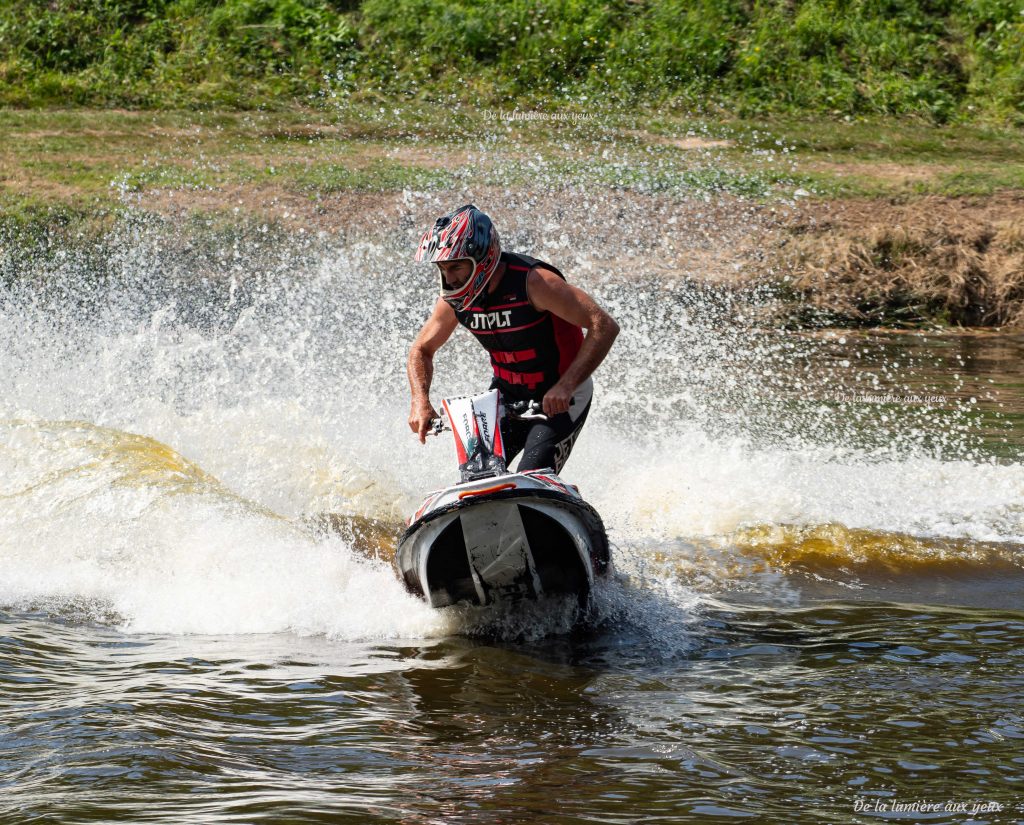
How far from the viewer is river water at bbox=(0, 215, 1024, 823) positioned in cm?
405

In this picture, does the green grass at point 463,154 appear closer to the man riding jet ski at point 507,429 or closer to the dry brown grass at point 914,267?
the dry brown grass at point 914,267

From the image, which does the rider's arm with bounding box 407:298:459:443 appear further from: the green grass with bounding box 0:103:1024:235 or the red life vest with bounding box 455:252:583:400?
the green grass with bounding box 0:103:1024:235

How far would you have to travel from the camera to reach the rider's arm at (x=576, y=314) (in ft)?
18.8

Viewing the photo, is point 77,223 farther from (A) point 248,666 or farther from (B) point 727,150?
(A) point 248,666

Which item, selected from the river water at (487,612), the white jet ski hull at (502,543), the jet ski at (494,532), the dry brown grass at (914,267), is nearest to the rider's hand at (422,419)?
the jet ski at (494,532)

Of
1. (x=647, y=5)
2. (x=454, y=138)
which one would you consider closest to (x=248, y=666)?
(x=454, y=138)

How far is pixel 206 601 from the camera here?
248 inches

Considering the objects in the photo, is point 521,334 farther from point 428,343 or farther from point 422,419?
point 422,419

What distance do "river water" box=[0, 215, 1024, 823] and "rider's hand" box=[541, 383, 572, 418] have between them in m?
0.94

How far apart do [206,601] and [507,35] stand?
55.5ft

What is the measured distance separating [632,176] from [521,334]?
11816mm

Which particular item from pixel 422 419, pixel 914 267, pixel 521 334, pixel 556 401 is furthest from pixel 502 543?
pixel 914 267

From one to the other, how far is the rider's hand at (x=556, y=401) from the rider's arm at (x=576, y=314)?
7 centimetres

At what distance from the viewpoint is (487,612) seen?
225 inches
